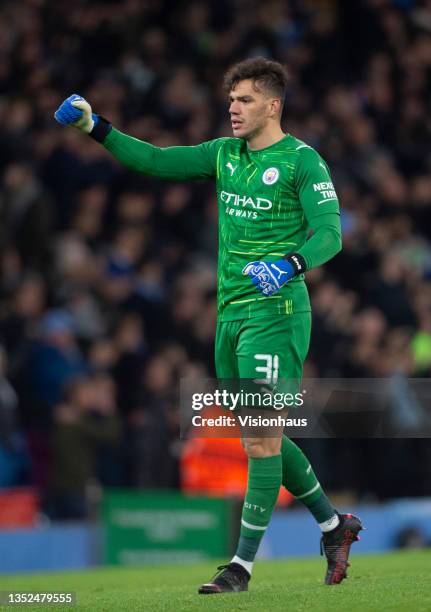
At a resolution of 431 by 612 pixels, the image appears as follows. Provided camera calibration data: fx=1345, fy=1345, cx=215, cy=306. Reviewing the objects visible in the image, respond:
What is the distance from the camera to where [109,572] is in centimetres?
1072

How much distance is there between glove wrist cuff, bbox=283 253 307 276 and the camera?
6.45 meters

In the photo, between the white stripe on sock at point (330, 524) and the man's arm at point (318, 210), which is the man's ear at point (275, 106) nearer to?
the man's arm at point (318, 210)

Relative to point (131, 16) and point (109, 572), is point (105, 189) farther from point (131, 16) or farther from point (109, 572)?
point (109, 572)

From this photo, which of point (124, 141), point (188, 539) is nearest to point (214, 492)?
point (188, 539)

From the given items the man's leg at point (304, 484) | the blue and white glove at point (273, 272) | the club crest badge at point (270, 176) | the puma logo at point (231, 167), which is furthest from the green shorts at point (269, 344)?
the puma logo at point (231, 167)

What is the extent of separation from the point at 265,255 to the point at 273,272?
42 centimetres

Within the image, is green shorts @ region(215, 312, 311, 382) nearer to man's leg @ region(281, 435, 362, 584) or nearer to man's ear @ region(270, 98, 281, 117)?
man's leg @ region(281, 435, 362, 584)

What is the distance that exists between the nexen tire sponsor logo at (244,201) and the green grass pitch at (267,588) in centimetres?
193

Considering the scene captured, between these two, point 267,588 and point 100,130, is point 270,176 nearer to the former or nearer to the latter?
point 100,130

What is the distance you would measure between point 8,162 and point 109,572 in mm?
4663

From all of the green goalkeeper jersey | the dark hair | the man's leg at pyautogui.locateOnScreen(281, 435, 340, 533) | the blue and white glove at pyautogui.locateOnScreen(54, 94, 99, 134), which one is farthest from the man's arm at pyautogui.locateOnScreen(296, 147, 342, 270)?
the blue and white glove at pyautogui.locateOnScreen(54, 94, 99, 134)

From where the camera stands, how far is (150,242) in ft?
47.6

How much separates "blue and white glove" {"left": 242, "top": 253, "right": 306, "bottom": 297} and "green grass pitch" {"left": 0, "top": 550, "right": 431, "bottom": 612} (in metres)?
1.47

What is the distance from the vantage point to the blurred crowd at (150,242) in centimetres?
1220
